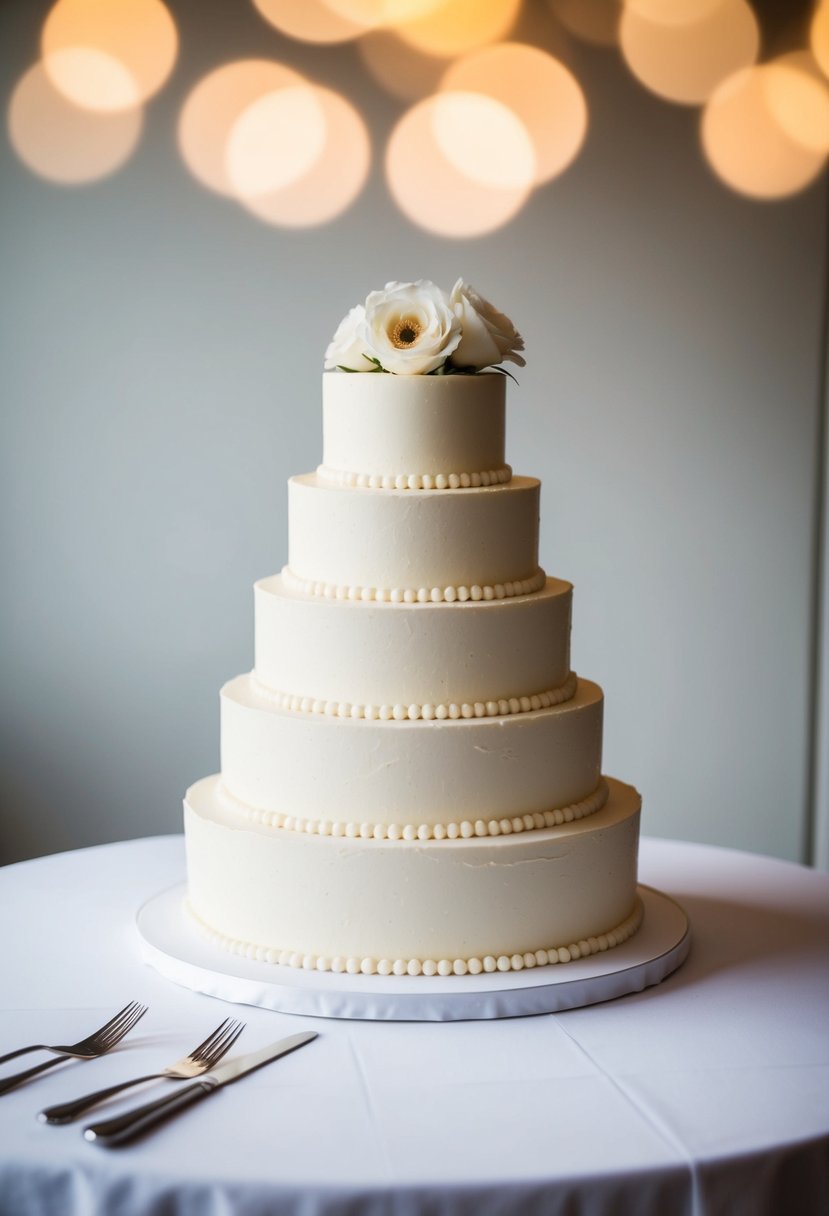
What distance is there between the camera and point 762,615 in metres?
4.71

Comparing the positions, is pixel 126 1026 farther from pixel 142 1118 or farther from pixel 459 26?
pixel 459 26

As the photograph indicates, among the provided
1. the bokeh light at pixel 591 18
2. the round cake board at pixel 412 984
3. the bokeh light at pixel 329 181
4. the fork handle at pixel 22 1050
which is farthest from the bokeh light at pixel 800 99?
the fork handle at pixel 22 1050

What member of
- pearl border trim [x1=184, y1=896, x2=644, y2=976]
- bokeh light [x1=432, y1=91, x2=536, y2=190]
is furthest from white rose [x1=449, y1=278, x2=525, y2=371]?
bokeh light [x1=432, y1=91, x2=536, y2=190]

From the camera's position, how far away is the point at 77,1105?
1.67m

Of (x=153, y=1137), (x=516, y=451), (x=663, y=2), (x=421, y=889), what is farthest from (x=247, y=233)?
(x=153, y=1137)

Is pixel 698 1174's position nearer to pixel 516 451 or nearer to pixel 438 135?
pixel 516 451

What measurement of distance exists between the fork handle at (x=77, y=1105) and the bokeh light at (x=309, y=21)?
11.7 feet

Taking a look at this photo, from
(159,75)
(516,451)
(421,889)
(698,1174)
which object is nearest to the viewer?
(698,1174)

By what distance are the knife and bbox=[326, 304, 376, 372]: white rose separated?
3.74ft

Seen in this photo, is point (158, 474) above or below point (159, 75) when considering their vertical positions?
below

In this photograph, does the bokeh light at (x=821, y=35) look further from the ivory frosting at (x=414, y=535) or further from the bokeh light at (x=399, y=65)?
the ivory frosting at (x=414, y=535)

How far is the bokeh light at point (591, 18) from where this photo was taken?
4.39 m

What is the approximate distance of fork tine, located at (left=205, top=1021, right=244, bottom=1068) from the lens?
1.85 meters

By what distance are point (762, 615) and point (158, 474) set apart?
2163 millimetres
